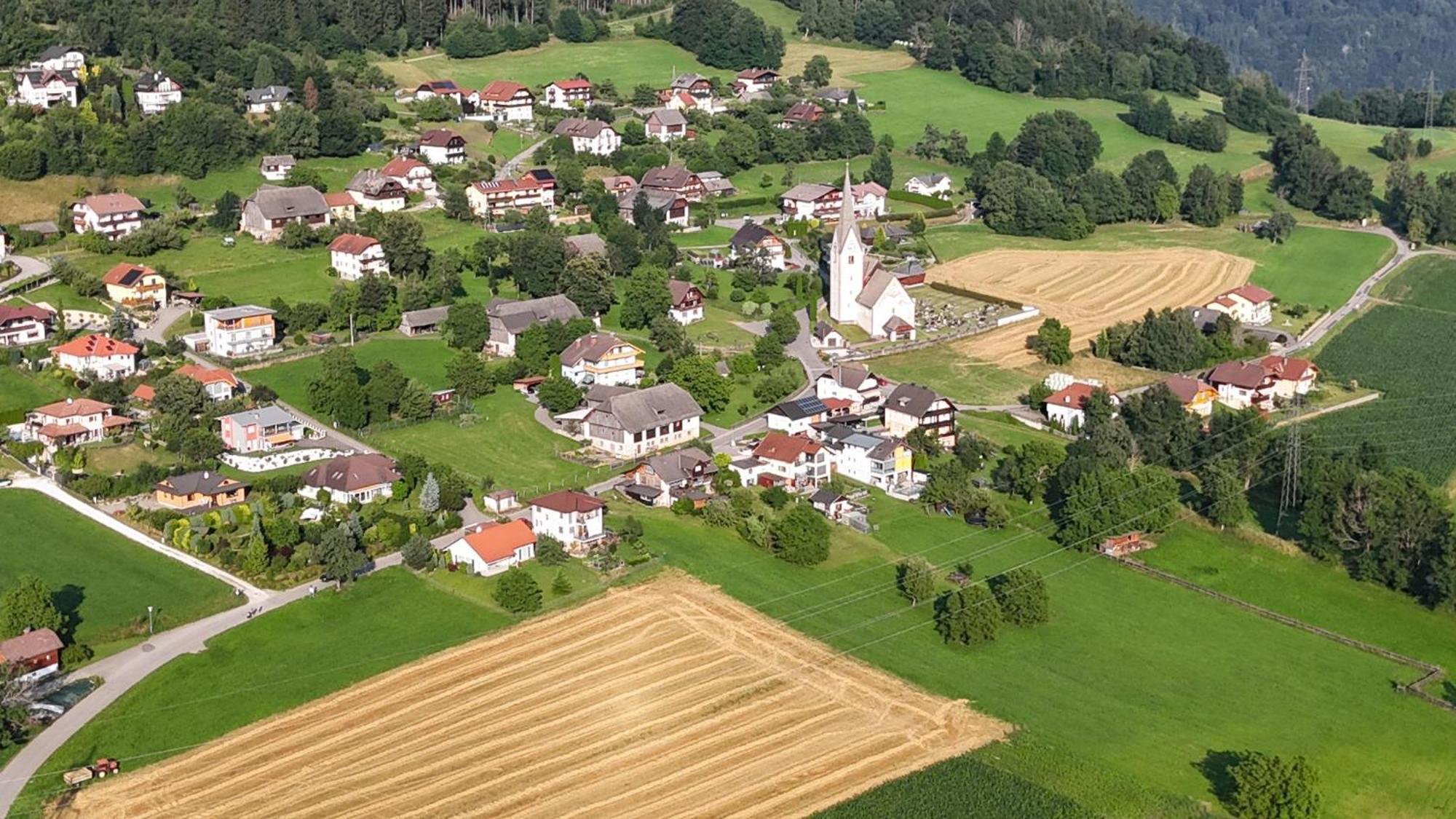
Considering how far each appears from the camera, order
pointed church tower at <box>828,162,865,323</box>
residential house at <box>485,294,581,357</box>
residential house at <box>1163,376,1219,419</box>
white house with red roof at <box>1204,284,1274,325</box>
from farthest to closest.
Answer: white house with red roof at <box>1204,284,1274,325</box> → pointed church tower at <box>828,162,865,323</box> → residential house at <box>485,294,581,357</box> → residential house at <box>1163,376,1219,419</box>

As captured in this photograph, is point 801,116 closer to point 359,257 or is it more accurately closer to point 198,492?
point 359,257

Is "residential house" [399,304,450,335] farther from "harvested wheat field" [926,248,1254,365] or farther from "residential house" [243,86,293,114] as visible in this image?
"residential house" [243,86,293,114]

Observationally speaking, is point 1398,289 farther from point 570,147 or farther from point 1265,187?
Result: point 570,147

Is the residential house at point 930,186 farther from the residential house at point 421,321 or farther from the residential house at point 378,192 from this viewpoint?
the residential house at point 421,321

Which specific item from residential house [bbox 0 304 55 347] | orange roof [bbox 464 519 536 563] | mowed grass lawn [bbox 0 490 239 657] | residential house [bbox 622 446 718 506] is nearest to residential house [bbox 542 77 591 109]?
residential house [bbox 0 304 55 347]

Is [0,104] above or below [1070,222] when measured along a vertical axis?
above

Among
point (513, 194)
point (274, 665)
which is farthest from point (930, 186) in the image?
point (274, 665)

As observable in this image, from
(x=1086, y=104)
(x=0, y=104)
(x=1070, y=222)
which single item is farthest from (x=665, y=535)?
(x=1086, y=104)
